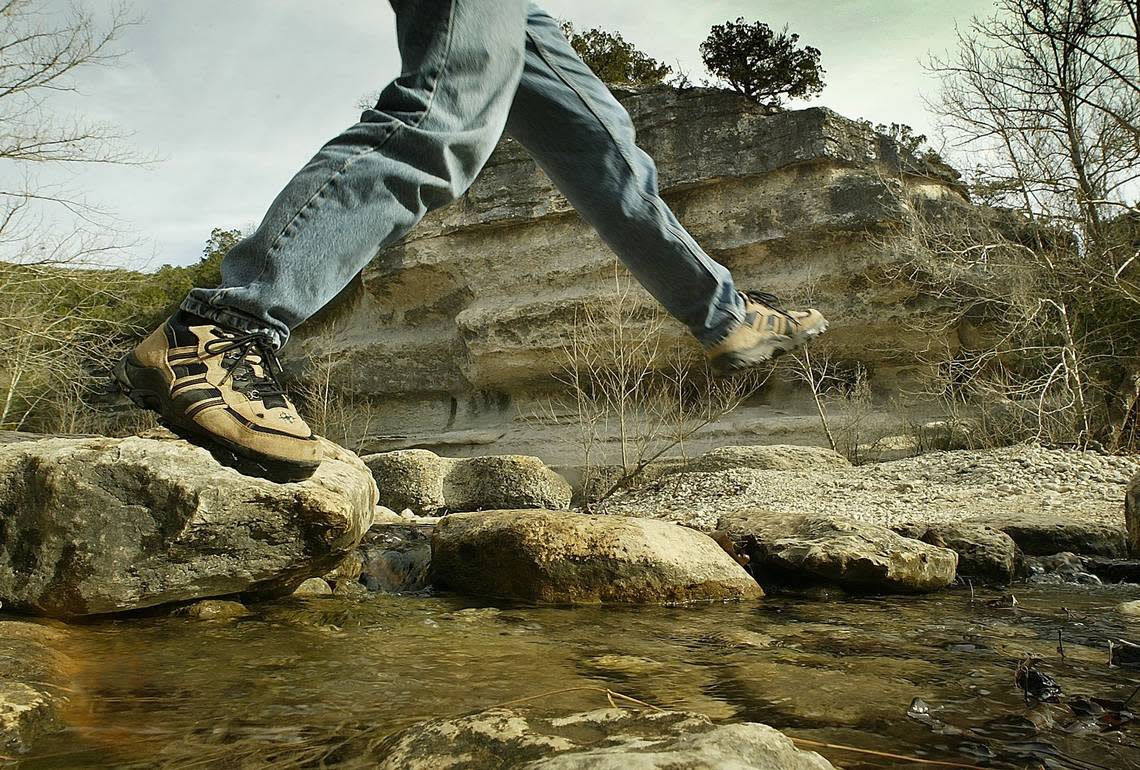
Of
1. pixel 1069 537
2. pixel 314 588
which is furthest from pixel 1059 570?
pixel 314 588

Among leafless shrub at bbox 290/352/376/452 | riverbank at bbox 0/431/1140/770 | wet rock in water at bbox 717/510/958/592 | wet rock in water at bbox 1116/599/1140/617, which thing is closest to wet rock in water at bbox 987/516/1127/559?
riverbank at bbox 0/431/1140/770

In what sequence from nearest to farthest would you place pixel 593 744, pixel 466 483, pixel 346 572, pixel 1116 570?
pixel 593 744
pixel 346 572
pixel 1116 570
pixel 466 483

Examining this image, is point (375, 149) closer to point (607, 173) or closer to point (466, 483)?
point (607, 173)

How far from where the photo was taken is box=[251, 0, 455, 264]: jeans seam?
152 centimetres

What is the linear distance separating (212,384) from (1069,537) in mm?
5744

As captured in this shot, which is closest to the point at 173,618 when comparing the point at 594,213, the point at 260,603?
the point at 260,603

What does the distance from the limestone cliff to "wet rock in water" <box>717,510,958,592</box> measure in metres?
9.69

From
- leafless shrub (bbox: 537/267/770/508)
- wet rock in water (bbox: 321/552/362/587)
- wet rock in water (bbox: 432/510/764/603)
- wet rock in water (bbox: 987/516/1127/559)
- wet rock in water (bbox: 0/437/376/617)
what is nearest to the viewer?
wet rock in water (bbox: 0/437/376/617)

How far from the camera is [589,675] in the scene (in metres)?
2.24

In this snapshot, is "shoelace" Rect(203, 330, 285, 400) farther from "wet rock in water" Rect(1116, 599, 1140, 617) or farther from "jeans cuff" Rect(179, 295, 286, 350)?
"wet rock in water" Rect(1116, 599, 1140, 617)

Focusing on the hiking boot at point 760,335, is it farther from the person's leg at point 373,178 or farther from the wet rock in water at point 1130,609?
the wet rock in water at point 1130,609

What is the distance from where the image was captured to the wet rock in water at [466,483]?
899 cm

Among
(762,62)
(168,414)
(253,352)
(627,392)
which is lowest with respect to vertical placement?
(168,414)

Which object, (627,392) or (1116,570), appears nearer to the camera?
(1116,570)
